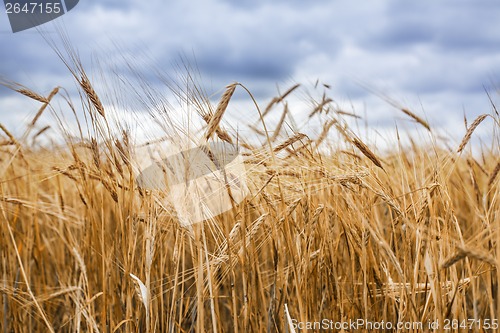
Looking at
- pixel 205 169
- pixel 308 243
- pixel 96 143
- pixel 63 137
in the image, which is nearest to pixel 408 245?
pixel 308 243

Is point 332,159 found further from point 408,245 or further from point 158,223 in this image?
point 158,223

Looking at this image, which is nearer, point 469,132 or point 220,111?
point 220,111

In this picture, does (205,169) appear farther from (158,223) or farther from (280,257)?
(280,257)

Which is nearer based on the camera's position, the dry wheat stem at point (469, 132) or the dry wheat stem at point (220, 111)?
the dry wheat stem at point (220, 111)

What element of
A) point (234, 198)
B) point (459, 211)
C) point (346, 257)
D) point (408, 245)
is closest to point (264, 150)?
point (234, 198)

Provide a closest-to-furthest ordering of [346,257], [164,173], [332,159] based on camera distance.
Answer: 1. [164,173]
2. [332,159]
3. [346,257]

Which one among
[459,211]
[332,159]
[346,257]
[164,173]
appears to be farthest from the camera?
[459,211]

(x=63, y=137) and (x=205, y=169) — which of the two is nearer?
(x=205, y=169)

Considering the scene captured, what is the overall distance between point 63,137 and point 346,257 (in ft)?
4.12

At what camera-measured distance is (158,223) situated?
174 cm

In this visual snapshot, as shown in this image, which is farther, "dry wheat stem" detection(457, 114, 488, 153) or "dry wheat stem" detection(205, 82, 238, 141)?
"dry wheat stem" detection(457, 114, 488, 153)

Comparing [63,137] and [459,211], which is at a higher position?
[63,137]

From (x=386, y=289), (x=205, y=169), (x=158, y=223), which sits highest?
(x=205, y=169)

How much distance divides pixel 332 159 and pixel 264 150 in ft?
0.95
